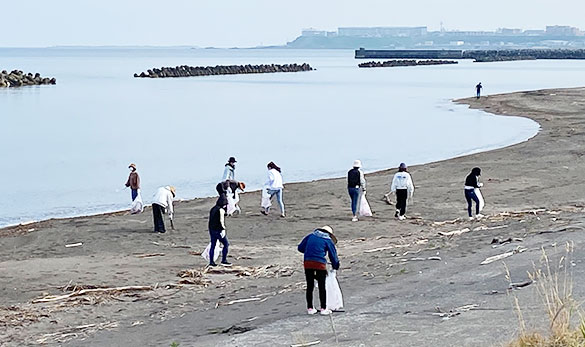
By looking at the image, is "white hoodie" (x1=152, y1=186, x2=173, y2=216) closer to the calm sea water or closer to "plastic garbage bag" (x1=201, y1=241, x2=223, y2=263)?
Answer: "plastic garbage bag" (x1=201, y1=241, x2=223, y2=263)

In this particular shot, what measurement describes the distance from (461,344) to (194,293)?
18.4 ft

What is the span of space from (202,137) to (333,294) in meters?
35.6

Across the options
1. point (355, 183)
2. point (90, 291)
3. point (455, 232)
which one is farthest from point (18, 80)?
point (90, 291)

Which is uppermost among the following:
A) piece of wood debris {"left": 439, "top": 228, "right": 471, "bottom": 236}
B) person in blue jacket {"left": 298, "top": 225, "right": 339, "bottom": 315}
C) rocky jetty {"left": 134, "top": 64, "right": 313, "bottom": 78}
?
person in blue jacket {"left": 298, "top": 225, "right": 339, "bottom": 315}

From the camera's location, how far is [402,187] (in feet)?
64.7

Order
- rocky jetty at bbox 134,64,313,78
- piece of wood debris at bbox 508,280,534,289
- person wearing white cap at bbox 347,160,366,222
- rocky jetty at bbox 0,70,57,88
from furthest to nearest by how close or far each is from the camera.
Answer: rocky jetty at bbox 134,64,313,78, rocky jetty at bbox 0,70,57,88, person wearing white cap at bbox 347,160,366,222, piece of wood debris at bbox 508,280,534,289

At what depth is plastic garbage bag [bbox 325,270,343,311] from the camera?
1163 centimetres

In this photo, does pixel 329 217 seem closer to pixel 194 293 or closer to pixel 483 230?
pixel 483 230

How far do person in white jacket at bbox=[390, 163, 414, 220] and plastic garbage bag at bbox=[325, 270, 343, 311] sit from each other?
26.3ft

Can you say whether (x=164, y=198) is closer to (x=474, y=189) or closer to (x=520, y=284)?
(x=474, y=189)

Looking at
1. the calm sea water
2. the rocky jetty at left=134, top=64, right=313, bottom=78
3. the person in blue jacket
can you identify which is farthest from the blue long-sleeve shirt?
the rocky jetty at left=134, top=64, right=313, bottom=78

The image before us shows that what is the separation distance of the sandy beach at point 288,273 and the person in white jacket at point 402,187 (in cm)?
36

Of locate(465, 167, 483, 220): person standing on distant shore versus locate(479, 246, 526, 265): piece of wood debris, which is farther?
locate(465, 167, 483, 220): person standing on distant shore

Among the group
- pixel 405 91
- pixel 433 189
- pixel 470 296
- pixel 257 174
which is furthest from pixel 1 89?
pixel 470 296
